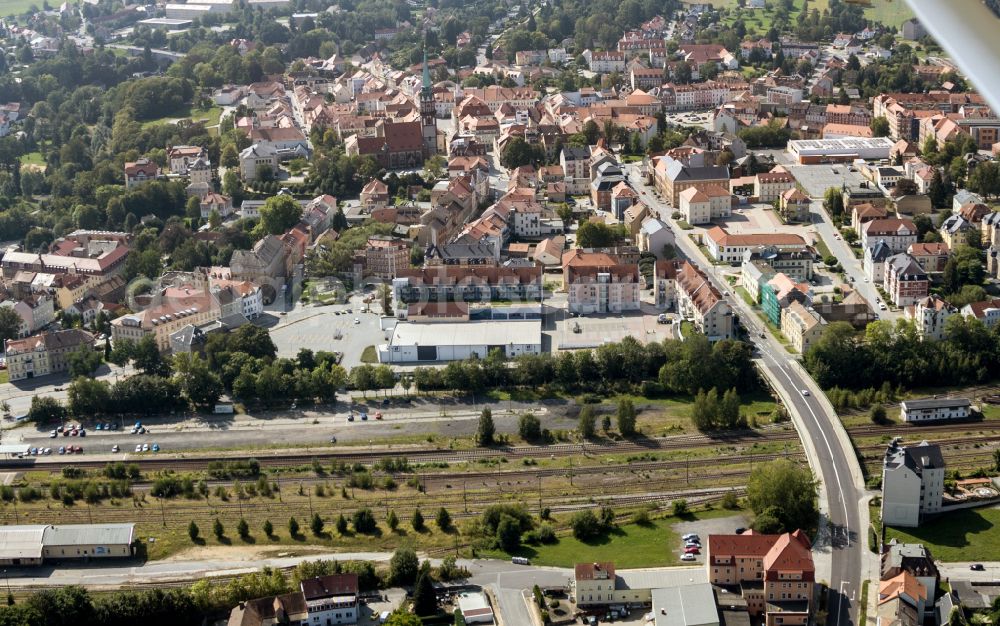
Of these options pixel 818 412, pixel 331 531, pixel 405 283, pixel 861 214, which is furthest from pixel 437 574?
pixel 861 214

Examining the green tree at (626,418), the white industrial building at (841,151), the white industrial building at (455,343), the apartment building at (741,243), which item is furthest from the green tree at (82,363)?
the white industrial building at (841,151)

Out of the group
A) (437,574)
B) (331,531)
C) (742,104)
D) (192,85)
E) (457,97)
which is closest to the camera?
(437,574)

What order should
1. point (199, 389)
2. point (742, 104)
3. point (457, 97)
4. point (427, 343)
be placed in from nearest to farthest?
point (199, 389), point (427, 343), point (742, 104), point (457, 97)

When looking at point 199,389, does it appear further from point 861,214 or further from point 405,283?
point 861,214

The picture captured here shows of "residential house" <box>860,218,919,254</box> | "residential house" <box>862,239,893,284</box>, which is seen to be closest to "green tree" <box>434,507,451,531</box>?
"residential house" <box>862,239,893,284</box>

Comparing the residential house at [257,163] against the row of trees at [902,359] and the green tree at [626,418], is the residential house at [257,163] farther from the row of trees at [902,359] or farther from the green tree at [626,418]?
the row of trees at [902,359]

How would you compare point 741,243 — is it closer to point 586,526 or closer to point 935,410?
point 935,410

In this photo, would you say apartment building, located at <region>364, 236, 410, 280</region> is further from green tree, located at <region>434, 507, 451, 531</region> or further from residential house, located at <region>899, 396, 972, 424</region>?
residential house, located at <region>899, 396, 972, 424</region>

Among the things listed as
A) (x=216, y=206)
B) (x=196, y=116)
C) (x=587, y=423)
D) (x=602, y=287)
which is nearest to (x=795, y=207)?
(x=602, y=287)
